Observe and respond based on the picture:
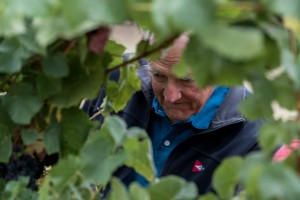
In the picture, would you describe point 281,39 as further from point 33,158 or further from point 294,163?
point 33,158

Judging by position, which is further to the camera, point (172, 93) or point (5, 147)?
point (172, 93)

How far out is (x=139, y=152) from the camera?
2.73 ft

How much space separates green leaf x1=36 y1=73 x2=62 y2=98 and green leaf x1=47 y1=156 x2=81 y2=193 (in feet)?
0.32

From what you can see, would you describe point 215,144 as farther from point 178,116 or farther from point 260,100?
point 260,100

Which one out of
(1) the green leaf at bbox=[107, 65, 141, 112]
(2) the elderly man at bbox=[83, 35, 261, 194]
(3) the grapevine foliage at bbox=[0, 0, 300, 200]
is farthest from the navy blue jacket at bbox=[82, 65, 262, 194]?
(3) the grapevine foliage at bbox=[0, 0, 300, 200]

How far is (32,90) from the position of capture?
2.87ft

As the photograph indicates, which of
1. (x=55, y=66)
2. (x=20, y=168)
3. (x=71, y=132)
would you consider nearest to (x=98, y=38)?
(x=55, y=66)

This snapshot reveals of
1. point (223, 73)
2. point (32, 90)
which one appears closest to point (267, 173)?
point (223, 73)

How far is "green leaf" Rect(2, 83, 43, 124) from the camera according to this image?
84 centimetres

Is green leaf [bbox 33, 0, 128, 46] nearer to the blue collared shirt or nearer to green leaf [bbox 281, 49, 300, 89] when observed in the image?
green leaf [bbox 281, 49, 300, 89]

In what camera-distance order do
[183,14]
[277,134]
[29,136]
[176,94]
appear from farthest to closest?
1. [176,94]
2. [29,136]
3. [277,134]
4. [183,14]

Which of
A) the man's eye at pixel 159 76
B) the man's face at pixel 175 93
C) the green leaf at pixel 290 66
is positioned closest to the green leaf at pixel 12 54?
the green leaf at pixel 290 66

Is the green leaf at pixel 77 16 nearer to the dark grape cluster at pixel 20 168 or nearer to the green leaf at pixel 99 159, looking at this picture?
the green leaf at pixel 99 159

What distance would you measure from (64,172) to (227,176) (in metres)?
0.22
